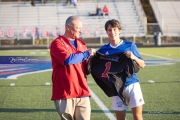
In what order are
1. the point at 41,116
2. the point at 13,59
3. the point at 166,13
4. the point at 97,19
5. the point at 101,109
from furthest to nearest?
the point at 166,13
the point at 97,19
the point at 101,109
the point at 41,116
the point at 13,59

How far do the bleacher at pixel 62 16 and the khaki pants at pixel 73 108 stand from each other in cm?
2955

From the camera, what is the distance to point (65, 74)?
17.4 feet

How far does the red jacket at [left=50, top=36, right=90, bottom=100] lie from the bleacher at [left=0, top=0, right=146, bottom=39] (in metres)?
29.5

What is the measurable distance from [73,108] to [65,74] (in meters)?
0.41

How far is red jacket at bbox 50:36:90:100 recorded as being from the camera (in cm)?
530

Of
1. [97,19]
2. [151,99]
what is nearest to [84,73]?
[151,99]

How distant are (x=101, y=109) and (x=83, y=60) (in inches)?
148

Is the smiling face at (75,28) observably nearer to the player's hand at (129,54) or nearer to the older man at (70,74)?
the older man at (70,74)

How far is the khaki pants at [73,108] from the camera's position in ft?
17.4

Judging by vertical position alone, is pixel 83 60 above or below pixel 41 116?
above

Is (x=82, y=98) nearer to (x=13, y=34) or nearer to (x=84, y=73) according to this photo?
(x=84, y=73)

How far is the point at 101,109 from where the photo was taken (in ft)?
29.4

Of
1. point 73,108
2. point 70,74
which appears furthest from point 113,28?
point 73,108

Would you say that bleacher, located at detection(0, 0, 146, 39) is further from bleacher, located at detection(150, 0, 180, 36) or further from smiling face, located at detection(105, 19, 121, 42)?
smiling face, located at detection(105, 19, 121, 42)
